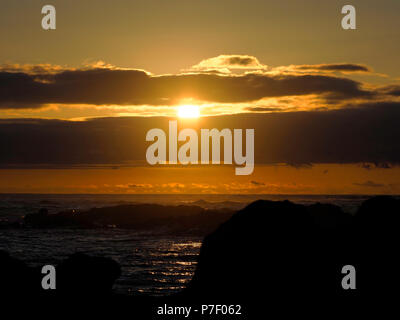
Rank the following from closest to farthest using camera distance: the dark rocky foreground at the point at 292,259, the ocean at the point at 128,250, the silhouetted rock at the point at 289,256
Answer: the dark rocky foreground at the point at 292,259
the silhouetted rock at the point at 289,256
the ocean at the point at 128,250

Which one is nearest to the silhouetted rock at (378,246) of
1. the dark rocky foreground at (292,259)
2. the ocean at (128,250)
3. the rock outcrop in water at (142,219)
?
the dark rocky foreground at (292,259)

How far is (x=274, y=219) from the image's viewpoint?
73.8ft

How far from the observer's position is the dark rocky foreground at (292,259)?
20594 millimetres

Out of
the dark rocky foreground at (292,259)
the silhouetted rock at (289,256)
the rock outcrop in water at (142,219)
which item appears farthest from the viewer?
the rock outcrop in water at (142,219)

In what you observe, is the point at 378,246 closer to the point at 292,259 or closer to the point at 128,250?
the point at 292,259

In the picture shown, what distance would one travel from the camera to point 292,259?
70.2ft

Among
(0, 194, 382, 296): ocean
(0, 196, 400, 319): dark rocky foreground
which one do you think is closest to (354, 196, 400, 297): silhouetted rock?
(0, 196, 400, 319): dark rocky foreground

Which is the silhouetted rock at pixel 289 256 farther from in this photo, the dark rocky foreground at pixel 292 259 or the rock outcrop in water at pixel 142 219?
the rock outcrop in water at pixel 142 219

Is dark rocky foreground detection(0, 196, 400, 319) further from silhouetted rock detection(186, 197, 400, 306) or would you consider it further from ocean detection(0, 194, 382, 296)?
ocean detection(0, 194, 382, 296)

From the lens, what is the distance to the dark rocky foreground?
67.6 ft

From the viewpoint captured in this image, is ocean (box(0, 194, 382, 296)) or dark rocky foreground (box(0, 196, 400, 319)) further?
ocean (box(0, 194, 382, 296))

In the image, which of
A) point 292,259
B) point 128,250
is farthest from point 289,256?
point 128,250
